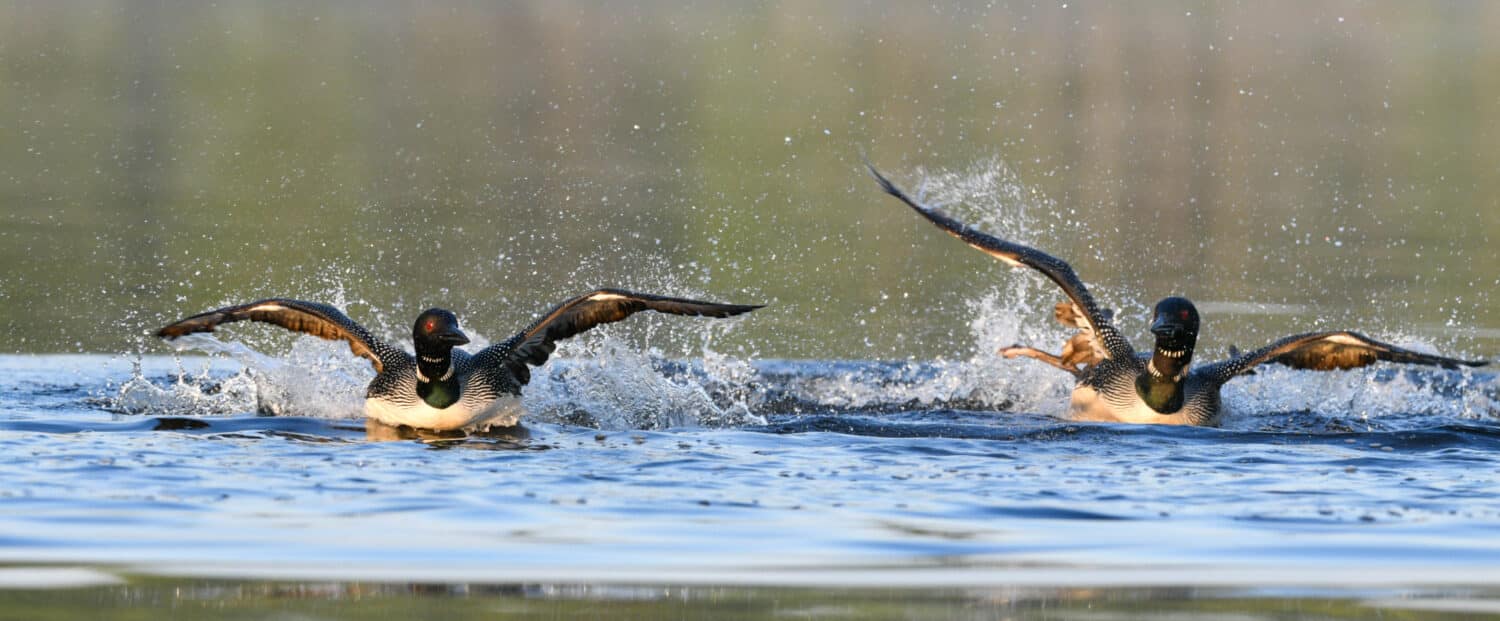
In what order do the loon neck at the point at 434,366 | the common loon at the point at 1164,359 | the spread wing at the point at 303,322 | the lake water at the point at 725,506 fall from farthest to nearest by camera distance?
the common loon at the point at 1164,359 → the spread wing at the point at 303,322 → the loon neck at the point at 434,366 → the lake water at the point at 725,506

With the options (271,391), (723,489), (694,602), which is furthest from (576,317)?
(694,602)

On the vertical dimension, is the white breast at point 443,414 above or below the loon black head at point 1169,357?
below

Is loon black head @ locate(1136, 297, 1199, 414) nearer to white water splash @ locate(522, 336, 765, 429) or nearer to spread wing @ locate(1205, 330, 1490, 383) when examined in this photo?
spread wing @ locate(1205, 330, 1490, 383)

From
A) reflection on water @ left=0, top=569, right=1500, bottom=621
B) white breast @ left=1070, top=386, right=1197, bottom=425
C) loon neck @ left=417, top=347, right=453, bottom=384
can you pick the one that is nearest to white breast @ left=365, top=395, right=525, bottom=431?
loon neck @ left=417, top=347, right=453, bottom=384

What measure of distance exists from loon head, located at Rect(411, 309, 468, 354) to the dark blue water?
1.76 ft

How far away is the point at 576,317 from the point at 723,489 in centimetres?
277

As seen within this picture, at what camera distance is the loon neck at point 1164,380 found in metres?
12.1

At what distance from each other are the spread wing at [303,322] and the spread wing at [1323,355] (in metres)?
4.76

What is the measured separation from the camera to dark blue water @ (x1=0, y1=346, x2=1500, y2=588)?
23.8 ft

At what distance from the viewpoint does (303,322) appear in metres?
11.7

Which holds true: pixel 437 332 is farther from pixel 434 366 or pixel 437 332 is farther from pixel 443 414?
pixel 443 414

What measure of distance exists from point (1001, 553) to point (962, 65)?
4181cm

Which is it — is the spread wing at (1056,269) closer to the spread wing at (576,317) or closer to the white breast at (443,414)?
the spread wing at (576,317)

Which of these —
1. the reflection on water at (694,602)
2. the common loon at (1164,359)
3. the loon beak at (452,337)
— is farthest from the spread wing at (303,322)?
the reflection on water at (694,602)
